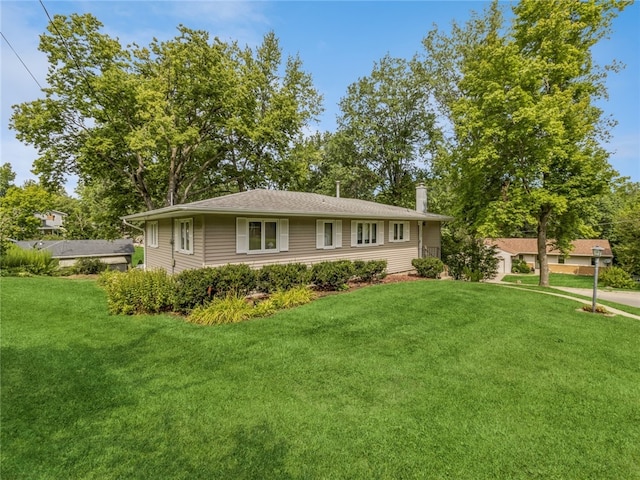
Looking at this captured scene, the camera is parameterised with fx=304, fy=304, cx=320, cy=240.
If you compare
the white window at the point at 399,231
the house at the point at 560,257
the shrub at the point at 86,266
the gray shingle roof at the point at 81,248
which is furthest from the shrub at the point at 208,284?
the house at the point at 560,257

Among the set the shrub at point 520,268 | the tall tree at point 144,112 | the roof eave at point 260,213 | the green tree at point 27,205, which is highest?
the tall tree at point 144,112

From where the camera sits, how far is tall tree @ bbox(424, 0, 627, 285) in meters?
13.2

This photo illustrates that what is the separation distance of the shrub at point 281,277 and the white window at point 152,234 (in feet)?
24.6

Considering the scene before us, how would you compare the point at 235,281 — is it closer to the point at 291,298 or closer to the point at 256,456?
the point at 291,298

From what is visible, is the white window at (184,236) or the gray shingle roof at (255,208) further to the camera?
the white window at (184,236)

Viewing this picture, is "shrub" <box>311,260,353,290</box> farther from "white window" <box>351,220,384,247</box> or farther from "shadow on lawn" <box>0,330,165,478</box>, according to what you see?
"shadow on lawn" <box>0,330,165,478</box>

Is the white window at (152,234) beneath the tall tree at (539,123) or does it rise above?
beneath

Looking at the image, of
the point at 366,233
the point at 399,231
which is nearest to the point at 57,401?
the point at 366,233

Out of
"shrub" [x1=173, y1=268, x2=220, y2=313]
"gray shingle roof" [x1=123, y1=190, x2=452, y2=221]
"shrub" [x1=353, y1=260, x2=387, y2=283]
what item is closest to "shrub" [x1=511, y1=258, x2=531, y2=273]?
"gray shingle roof" [x1=123, y1=190, x2=452, y2=221]

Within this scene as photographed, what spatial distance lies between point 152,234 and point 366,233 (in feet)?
33.8

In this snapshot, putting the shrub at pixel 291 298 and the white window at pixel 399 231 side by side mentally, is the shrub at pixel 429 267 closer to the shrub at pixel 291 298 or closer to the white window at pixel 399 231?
the white window at pixel 399 231

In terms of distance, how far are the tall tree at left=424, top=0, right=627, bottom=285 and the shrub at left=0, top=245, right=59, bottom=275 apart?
71.1 feet

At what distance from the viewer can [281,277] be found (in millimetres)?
9711

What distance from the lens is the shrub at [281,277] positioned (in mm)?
9411
